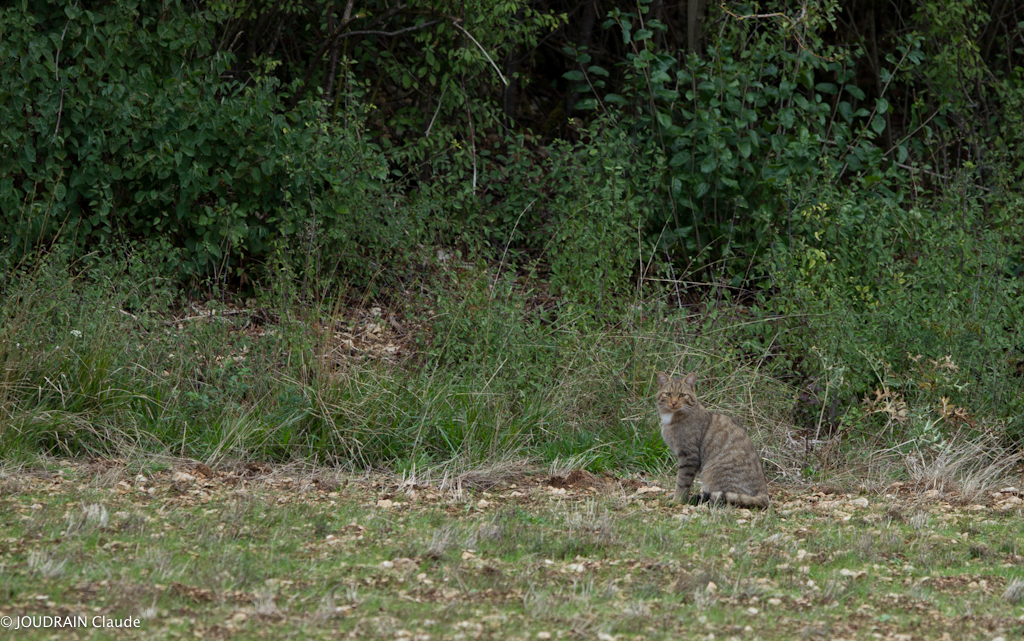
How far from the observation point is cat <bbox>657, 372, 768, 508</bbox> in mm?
5824

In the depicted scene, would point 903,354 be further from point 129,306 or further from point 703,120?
point 129,306

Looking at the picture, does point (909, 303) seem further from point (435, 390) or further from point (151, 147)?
point (151, 147)

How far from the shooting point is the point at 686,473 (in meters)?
5.97

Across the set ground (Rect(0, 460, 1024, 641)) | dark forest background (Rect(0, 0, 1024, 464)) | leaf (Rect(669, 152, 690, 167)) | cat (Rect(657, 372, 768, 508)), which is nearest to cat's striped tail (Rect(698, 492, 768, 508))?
cat (Rect(657, 372, 768, 508))

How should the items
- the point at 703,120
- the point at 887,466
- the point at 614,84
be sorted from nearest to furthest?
the point at 887,466
the point at 703,120
the point at 614,84

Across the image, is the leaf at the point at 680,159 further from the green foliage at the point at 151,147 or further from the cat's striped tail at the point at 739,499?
the cat's striped tail at the point at 739,499

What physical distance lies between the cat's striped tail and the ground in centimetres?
10

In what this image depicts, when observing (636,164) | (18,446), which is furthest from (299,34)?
(18,446)

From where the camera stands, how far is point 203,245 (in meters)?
8.62

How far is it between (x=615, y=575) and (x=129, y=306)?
4.88 metres

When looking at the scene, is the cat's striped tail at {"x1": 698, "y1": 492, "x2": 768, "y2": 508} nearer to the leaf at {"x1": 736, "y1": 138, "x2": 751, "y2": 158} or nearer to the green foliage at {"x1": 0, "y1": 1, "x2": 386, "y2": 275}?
the green foliage at {"x1": 0, "y1": 1, "x2": 386, "y2": 275}

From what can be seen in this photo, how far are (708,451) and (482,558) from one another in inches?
70.8

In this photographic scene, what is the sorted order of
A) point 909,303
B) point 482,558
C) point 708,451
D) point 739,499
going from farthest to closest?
point 909,303, point 708,451, point 739,499, point 482,558

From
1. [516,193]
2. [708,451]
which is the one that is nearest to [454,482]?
[708,451]
